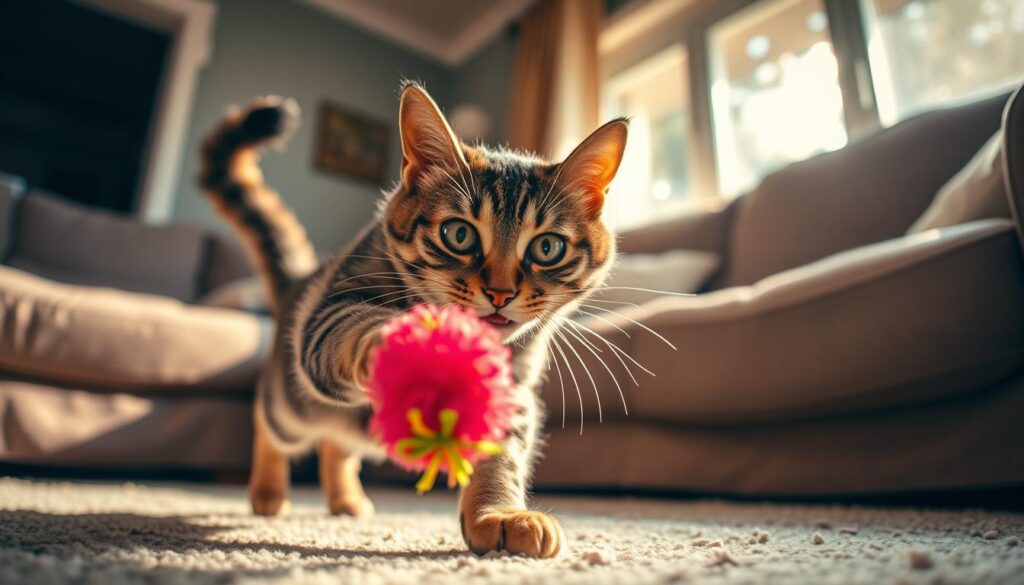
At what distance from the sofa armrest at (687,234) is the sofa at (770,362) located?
13mm

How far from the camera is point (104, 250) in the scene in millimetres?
2338

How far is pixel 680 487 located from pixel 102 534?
3.18 feet

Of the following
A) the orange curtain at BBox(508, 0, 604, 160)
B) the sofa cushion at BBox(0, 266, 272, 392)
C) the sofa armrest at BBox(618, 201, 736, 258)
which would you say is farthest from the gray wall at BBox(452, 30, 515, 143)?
the sofa cushion at BBox(0, 266, 272, 392)

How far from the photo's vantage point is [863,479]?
0.94 m

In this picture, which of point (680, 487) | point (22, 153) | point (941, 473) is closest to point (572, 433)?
point (680, 487)

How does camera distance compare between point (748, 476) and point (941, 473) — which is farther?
point (748, 476)

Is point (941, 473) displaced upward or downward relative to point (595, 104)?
downward

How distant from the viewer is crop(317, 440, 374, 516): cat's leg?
3.27 ft

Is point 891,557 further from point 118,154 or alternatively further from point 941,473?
point 118,154

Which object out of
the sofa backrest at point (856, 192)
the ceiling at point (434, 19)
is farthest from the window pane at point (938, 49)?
the ceiling at point (434, 19)

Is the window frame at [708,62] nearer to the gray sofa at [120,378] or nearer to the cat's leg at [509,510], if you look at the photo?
the cat's leg at [509,510]

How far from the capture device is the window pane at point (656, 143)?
304cm

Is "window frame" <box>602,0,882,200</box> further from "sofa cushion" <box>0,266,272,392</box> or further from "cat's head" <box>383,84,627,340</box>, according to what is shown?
"sofa cushion" <box>0,266,272,392</box>

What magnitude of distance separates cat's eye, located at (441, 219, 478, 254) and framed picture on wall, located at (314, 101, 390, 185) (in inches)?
130
